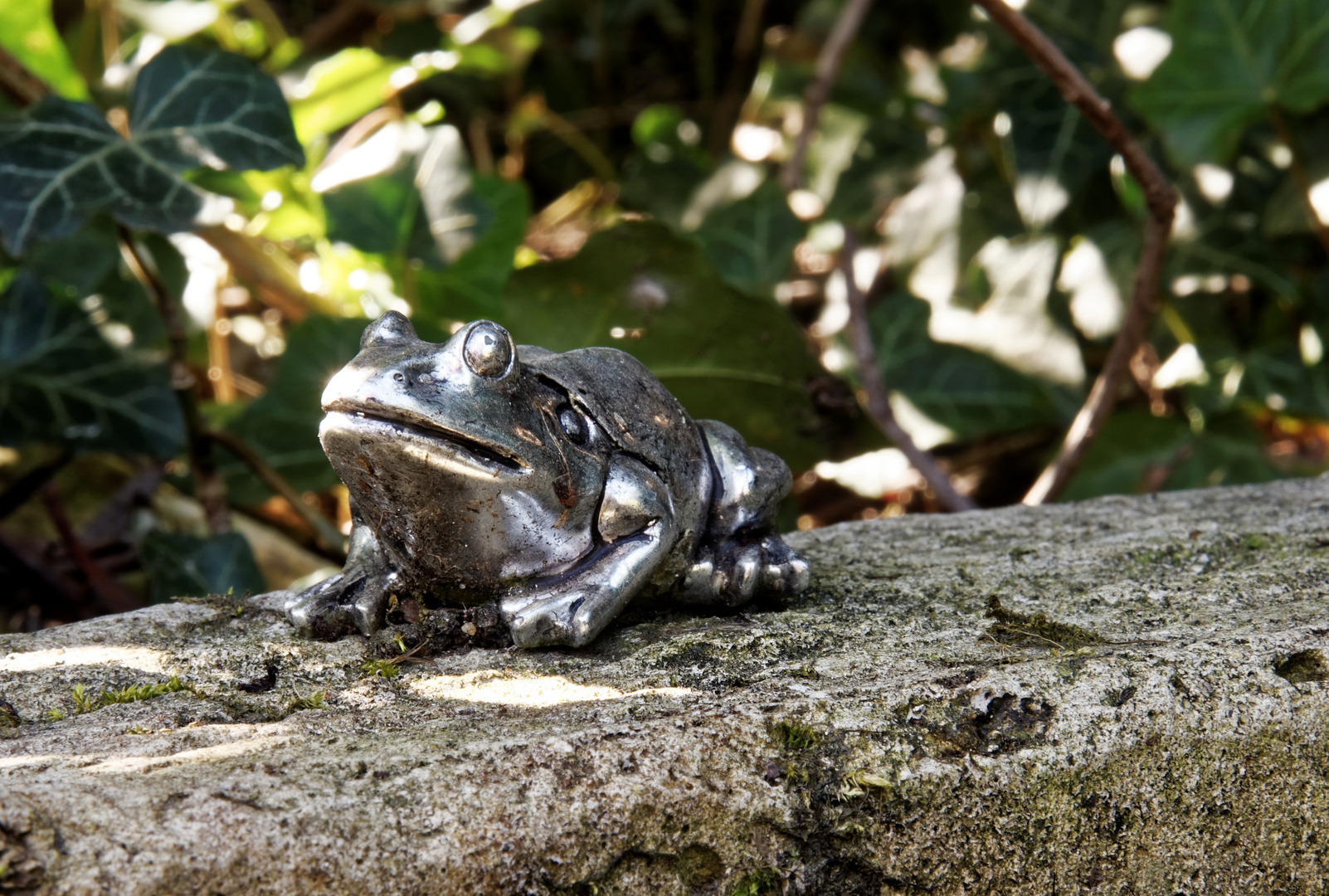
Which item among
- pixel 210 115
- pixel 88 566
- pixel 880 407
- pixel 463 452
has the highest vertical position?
pixel 210 115

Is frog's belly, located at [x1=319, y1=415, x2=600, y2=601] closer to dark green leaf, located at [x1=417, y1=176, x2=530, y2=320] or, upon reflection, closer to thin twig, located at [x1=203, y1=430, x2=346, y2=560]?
thin twig, located at [x1=203, y1=430, x2=346, y2=560]

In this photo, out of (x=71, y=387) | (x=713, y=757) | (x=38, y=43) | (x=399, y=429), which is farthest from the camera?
(x=38, y=43)

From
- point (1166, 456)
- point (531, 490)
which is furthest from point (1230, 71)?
point (531, 490)

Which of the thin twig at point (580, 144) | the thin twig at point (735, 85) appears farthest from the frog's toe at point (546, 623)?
the thin twig at point (735, 85)

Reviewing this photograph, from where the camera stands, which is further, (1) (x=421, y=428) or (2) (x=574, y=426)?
(2) (x=574, y=426)

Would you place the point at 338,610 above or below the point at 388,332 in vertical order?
below

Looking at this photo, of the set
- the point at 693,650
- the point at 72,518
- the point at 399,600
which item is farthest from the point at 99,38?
the point at 693,650

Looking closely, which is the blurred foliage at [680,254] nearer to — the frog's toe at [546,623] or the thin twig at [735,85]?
the thin twig at [735,85]

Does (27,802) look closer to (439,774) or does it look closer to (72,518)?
(439,774)

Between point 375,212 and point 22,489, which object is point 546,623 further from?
point 22,489
